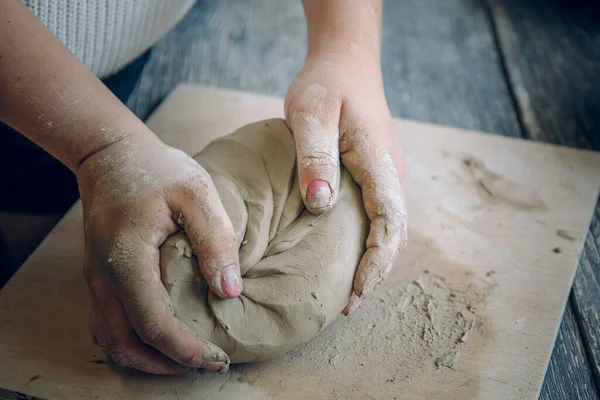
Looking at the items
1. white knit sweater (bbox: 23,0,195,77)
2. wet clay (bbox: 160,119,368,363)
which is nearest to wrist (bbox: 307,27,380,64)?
wet clay (bbox: 160,119,368,363)

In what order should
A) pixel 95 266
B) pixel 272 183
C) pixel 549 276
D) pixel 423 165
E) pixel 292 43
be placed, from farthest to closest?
pixel 292 43 < pixel 423 165 < pixel 549 276 < pixel 272 183 < pixel 95 266

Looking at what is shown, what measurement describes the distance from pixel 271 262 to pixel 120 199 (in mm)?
349

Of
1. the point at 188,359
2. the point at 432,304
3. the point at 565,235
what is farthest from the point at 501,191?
the point at 188,359

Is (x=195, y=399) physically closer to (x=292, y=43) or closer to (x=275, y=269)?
(x=275, y=269)

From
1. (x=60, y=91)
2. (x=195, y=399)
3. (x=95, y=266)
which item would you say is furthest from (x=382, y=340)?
(x=60, y=91)

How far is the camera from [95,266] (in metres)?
1.23

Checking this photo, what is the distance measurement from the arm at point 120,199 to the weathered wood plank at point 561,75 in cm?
102

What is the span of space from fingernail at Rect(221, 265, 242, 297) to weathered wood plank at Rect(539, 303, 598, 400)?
2.47 feet

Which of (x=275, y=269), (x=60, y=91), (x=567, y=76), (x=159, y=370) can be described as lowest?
(x=567, y=76)

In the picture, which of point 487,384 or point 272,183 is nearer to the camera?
point 487,384

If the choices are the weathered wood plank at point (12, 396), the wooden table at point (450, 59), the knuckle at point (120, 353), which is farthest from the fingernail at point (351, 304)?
the wooden table at point (450, 59)

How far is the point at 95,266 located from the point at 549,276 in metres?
1.15

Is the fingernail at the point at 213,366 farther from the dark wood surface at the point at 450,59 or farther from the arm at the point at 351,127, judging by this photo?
the dark wood surface at the point at 450,59

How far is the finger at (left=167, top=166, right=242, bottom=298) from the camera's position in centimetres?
123
